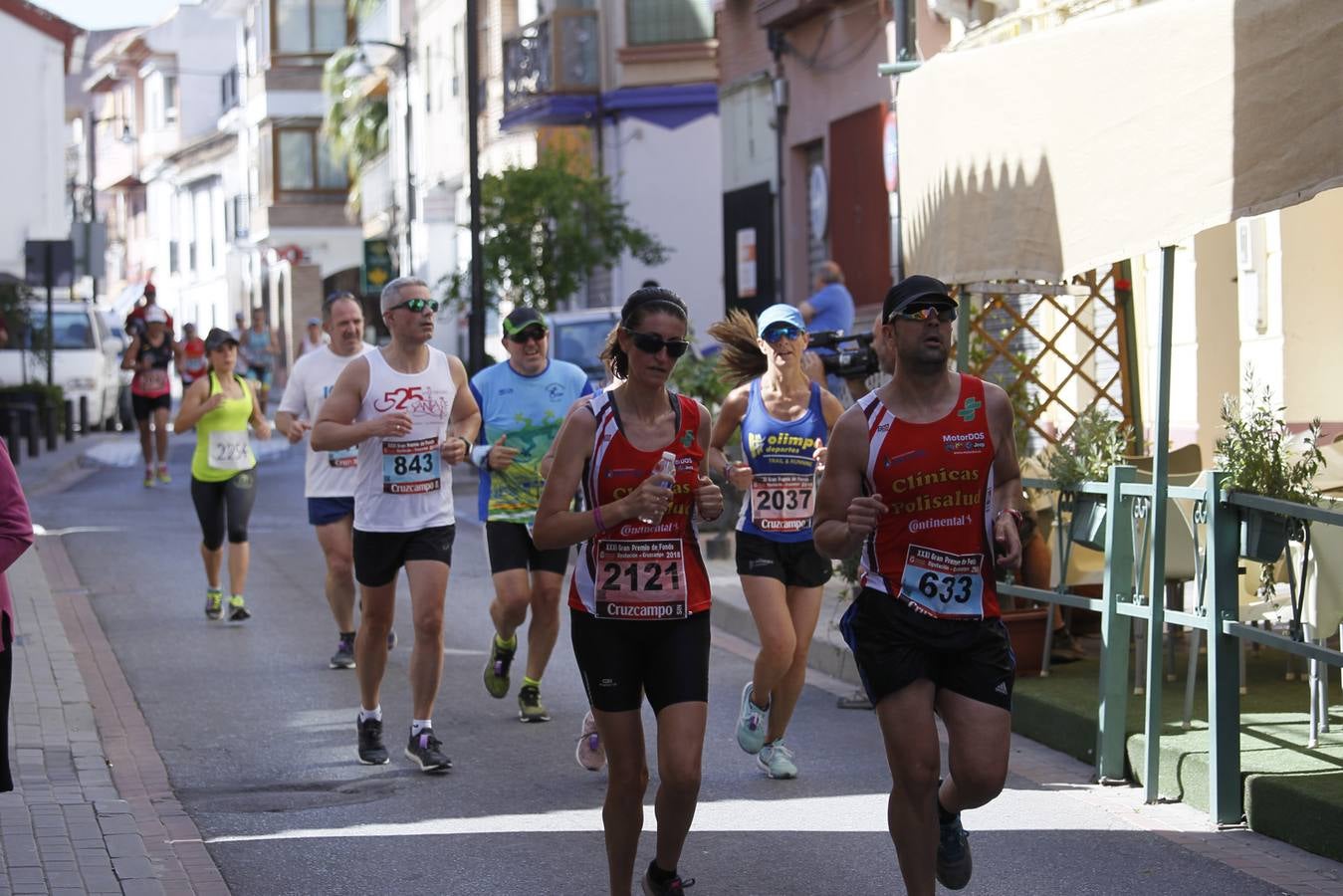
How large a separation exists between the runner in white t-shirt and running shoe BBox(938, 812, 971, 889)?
5.69 meters

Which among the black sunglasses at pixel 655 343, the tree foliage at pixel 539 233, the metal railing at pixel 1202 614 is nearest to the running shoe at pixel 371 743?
the metal railing at pixel 1202 614

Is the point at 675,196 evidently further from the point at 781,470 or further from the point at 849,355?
the point at 781,470

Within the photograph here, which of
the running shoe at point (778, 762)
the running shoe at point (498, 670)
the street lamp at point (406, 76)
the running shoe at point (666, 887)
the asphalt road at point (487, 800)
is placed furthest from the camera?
the street lamp at point (406, 76)

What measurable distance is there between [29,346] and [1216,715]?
30.4 meters

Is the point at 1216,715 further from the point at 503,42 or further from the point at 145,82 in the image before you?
the point at 145,82

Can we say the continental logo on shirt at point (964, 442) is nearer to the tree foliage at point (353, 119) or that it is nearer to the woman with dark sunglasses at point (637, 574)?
the woman with dark sunglasses at point (637, 574)

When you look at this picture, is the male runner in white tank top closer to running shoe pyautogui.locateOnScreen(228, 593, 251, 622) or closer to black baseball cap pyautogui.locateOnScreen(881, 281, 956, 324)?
black baseball cap pyautogui.locateOnScreen(881, 281, 956, 324)

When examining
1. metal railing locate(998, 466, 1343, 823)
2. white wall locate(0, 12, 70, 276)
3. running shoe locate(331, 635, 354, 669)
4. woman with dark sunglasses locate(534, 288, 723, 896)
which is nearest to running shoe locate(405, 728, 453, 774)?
metal railing locate(998, 466, 1343, 823)

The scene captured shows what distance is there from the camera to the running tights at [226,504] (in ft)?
46.0

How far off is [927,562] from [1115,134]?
3.10m

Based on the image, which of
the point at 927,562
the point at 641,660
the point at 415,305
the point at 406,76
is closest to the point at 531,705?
the point at 415,305

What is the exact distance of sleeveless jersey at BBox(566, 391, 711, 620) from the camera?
6.32 metres

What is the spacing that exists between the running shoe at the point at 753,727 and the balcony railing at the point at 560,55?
91.9ft

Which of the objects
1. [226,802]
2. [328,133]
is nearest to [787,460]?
[226,802]
